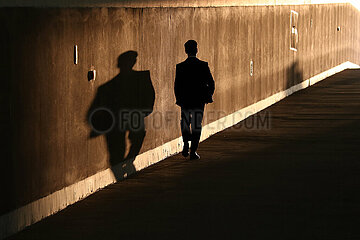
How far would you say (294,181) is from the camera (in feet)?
38.1

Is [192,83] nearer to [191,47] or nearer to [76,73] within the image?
[191,47]

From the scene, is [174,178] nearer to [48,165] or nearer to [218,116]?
[48,165]

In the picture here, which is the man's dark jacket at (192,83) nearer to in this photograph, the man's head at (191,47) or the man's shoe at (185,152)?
the man's head at (191,47)

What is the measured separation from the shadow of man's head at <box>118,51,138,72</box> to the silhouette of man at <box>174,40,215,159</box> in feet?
4.28

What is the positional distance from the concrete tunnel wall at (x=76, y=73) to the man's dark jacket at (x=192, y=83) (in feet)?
1.07

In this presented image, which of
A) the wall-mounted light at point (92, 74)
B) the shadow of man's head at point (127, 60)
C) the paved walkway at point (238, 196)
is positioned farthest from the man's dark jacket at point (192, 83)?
the wall-mounted light at point (92, 74)

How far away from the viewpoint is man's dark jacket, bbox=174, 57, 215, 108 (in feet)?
44.5

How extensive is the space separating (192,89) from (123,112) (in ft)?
6.46

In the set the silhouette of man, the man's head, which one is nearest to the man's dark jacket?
the silhouette of man

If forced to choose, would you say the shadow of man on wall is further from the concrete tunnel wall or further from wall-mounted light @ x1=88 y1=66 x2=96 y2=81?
wall-mounted light @ x1=88 y1=66 x2=96 y2=81

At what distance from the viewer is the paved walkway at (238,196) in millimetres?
8580

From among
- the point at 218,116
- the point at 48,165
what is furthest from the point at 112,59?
the point at 218,116

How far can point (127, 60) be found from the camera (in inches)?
478

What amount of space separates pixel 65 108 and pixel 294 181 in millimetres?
3356
